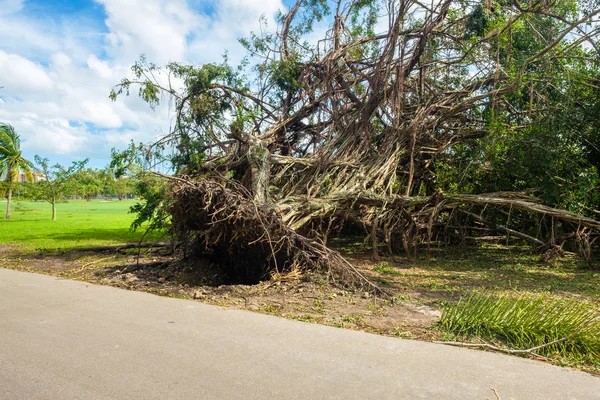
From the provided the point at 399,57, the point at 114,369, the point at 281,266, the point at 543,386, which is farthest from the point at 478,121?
the point at 114,369

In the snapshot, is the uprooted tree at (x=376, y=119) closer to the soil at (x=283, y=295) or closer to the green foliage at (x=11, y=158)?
the soil at (x=283, y=295)

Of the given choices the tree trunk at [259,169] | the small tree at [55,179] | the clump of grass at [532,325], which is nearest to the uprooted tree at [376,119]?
the tree trunk at [259,169]

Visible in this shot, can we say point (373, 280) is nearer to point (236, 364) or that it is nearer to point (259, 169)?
point (259, 169)

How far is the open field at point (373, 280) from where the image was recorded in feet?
20.1

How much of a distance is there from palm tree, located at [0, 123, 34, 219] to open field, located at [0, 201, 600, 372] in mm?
18561

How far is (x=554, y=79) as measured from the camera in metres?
11.7

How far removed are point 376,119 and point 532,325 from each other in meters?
8.34

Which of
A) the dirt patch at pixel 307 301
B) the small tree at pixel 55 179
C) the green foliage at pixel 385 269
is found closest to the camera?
the dirt patch at pixel 307 301

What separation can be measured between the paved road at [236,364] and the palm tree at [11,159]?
90.3ft

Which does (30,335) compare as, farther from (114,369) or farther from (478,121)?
(478,121)

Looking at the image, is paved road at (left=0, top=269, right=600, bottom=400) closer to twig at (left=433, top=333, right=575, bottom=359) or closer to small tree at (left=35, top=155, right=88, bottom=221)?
twig at (left=433, top=333, right=575, bottom=359)

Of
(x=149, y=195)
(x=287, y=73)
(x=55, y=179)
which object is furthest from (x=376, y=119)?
(x=55, y=179)

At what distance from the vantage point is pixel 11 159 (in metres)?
29.1

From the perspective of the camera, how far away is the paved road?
3699 millimetres
